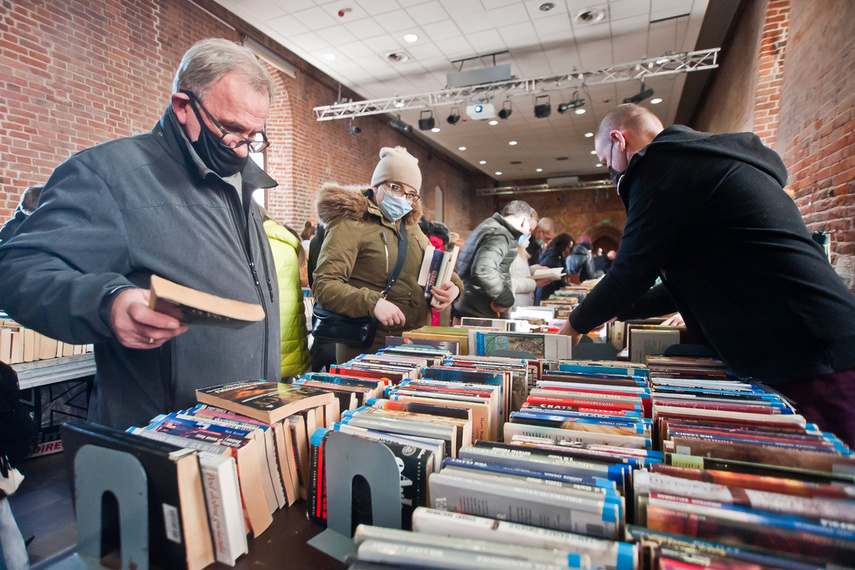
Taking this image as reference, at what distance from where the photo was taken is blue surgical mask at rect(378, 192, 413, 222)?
2.13 metres

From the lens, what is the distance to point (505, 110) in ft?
27.2

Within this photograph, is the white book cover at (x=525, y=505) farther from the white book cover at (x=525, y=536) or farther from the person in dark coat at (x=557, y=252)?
the person in dark coat at (x=557, y=252)

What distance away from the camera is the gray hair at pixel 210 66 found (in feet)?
3.82

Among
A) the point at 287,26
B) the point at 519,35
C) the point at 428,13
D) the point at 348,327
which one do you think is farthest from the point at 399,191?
the point at 519,35

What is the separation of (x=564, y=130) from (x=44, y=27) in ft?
33.0

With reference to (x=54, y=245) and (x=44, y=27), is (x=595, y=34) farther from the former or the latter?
(x=54, y=245)

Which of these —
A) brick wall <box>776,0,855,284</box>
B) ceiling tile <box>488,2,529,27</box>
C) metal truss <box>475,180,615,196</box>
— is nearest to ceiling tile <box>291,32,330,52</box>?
ceiling tile <box>488,2,529,27</box>

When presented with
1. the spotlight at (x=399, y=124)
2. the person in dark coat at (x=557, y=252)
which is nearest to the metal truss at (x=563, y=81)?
the spotlight at (x=399, y=124)

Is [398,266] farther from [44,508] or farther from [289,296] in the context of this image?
[44,508]

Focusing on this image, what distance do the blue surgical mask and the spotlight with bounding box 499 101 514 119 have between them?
6.82 m

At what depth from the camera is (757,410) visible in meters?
0.92

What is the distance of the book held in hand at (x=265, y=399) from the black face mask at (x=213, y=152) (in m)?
0.60

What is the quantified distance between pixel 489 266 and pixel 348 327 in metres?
1.34

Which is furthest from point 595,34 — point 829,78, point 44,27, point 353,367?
point 353,367
